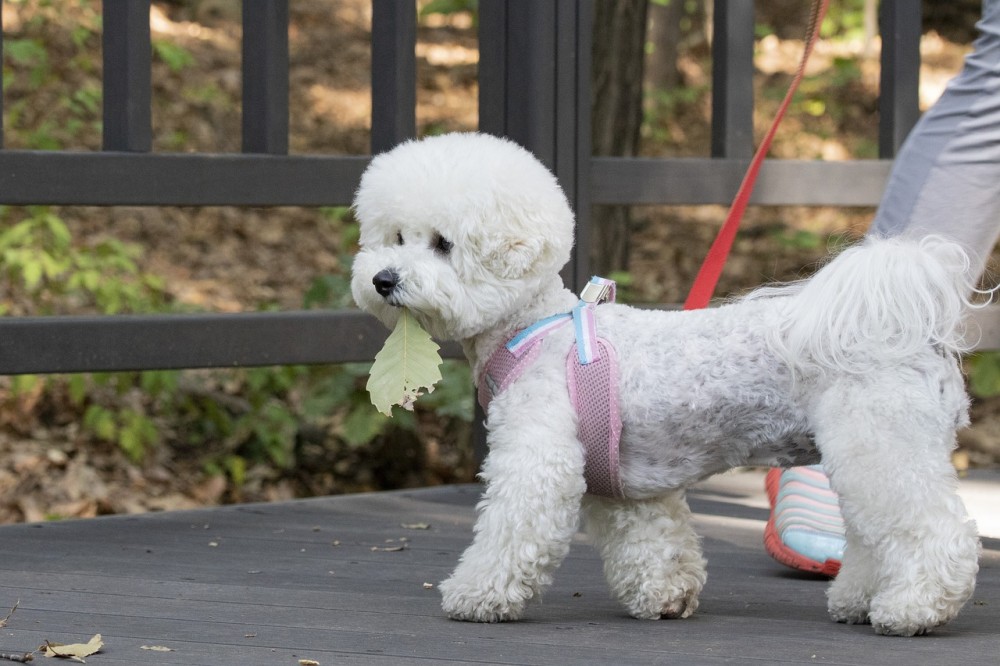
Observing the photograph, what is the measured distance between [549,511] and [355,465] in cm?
318

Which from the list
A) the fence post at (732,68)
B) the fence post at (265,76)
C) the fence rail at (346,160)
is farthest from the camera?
the fence post at (732,68)

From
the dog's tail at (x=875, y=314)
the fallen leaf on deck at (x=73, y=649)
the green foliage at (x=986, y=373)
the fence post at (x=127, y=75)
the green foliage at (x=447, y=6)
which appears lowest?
the fallen leaf on deck at (x=73, y=649)

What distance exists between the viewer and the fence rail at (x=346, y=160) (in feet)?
10.9

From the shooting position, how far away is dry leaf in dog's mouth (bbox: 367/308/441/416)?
2.30 metres

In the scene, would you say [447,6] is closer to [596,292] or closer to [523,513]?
[596,292]

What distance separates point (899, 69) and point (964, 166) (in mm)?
1559

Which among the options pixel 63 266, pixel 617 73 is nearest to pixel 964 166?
pixel 617 73

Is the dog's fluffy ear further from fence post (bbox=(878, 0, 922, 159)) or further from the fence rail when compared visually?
fence post (bbox=(878, 0, 922, 159))

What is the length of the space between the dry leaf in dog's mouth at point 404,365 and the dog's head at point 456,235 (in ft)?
0.09

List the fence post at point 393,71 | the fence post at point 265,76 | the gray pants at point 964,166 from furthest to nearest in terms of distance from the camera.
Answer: the fence post at point 393,71 < the fence post at point 265,76 < the gray pants at point 964,166

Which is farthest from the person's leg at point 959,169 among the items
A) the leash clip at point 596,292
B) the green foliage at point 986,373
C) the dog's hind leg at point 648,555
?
the green foliage at point 986,373

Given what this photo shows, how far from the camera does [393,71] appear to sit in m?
3.68

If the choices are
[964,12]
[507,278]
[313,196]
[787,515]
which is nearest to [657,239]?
[964,12]

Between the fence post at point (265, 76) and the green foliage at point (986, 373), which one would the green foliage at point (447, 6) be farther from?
the green foliage at point (986, 373)
